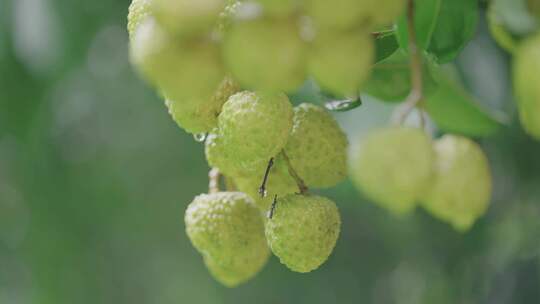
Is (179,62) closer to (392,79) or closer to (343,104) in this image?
(343,104)

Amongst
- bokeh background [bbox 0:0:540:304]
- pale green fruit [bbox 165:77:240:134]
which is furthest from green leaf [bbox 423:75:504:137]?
pale green fruit [bbox 165:77:240:134]

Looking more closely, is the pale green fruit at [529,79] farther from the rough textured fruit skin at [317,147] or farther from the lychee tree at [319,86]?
the rough textured fruit skin at [317,147]

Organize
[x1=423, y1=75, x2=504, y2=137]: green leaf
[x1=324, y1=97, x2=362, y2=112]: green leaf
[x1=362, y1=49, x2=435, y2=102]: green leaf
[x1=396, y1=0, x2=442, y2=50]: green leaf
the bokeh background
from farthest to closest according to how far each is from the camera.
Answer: the bokeh background < [x1=423, y1=75, x2=504, y2=137]: green leaf < [x1=362, y1=49, x2=435, y2=102]: green leaf < [x1=324, y1=97, x2=362, y2=112]: green leaf < [x1=396, y1=0, x2=442, y2=50]: green leaf

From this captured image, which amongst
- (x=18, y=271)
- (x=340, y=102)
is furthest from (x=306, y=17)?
(x=18, y=271)

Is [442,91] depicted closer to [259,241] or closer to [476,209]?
[259,241]

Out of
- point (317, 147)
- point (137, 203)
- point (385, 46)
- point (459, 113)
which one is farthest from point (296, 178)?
point (137, 203)

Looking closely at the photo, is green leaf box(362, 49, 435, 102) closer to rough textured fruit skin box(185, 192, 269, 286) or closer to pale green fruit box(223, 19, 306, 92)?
rough textured fruit skin box(185, 192, 269, 286)
